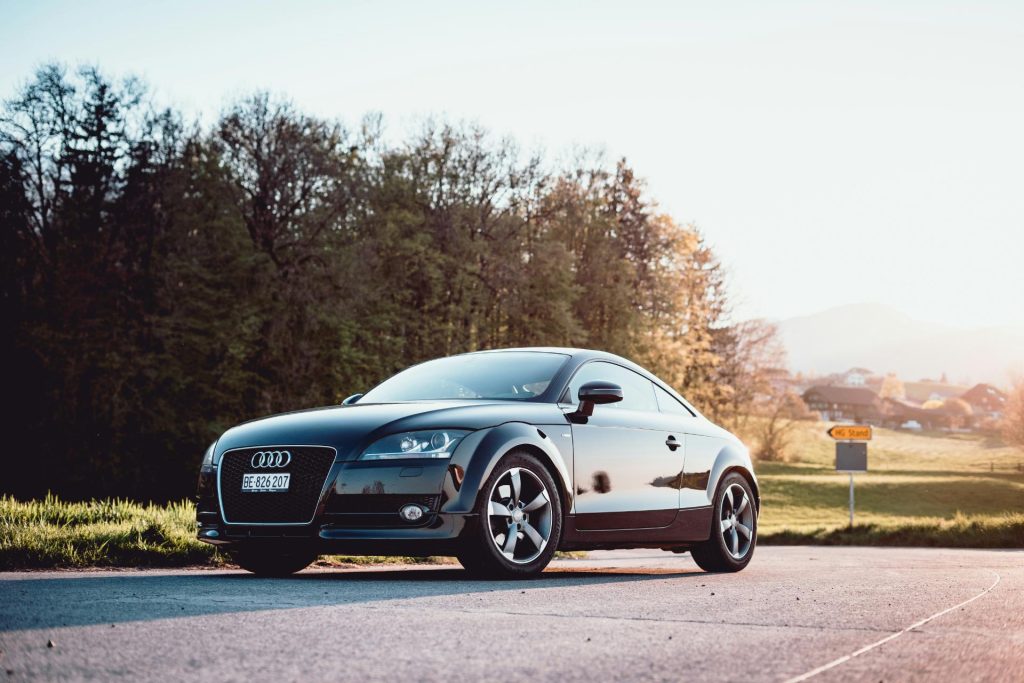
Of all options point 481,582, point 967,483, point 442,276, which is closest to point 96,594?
point 481,582

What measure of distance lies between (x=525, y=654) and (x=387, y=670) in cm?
63

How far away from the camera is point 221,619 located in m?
5.39

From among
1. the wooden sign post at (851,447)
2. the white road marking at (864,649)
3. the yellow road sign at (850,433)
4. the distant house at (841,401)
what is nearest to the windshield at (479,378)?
the white road marking at (864,649)

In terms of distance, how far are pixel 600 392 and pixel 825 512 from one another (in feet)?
170

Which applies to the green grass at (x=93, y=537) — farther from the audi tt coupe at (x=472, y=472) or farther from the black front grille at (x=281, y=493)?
the black front grille at (x=281, y=493)

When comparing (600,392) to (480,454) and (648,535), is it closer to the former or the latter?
(480,454)

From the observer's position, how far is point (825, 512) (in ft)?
191

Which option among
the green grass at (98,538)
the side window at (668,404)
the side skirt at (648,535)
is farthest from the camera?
the side window at (668,404)

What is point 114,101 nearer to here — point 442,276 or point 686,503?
point 442,276

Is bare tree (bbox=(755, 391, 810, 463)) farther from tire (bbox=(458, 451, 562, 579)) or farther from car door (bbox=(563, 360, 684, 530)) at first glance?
tire (bbox=(458, 451, 562, 579))

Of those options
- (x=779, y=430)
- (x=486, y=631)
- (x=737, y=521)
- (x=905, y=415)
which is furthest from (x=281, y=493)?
(x=905, y=415)

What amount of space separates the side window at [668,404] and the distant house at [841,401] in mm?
159083

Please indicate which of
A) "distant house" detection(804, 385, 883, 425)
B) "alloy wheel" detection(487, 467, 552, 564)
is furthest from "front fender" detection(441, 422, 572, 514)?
"distant house" detection(804, 385, 883, 425)

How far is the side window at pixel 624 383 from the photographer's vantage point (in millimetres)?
9398
